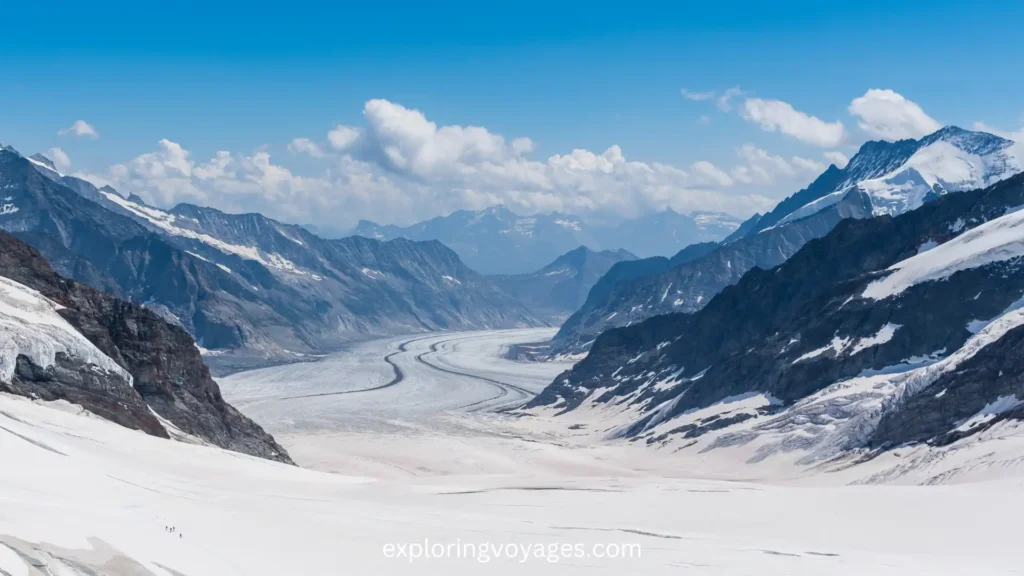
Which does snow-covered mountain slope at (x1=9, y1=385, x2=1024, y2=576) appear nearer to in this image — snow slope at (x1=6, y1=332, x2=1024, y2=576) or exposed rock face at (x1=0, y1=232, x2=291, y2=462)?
snow slope at (x1=6, y1=332, x2=1024, y2=576)

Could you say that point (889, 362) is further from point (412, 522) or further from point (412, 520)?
point (412, 522)

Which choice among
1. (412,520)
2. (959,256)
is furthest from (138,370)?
(959,256)

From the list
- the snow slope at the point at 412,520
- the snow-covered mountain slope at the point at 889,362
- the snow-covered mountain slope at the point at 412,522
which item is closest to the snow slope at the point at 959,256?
the snow-covered mountain slope at the point at 889,362


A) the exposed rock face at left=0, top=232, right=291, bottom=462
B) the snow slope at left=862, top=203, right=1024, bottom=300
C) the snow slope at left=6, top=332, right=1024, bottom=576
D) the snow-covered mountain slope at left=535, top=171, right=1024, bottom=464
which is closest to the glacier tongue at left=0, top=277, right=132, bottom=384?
the exposed rock face at left=0, top=232, right=291, bottom=462

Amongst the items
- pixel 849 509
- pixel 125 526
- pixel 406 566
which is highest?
pixel 125 526

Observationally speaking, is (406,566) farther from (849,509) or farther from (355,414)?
(355,414)

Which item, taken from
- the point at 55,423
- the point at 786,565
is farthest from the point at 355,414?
the point at 786,565
